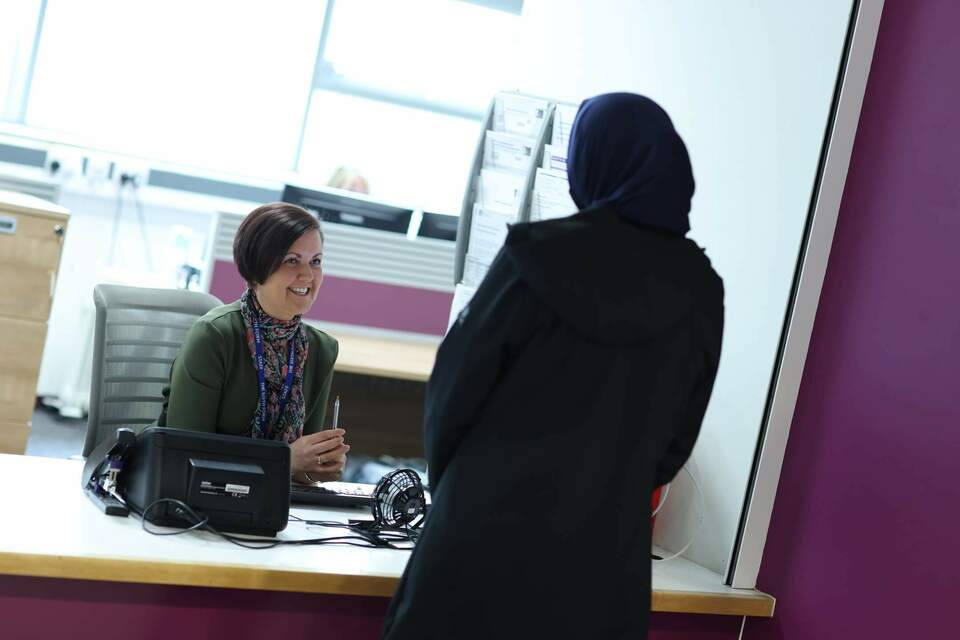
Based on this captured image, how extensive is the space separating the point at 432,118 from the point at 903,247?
5.44m

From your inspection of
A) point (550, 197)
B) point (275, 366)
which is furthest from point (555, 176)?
point (275, 366)

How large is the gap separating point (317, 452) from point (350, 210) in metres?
2.77

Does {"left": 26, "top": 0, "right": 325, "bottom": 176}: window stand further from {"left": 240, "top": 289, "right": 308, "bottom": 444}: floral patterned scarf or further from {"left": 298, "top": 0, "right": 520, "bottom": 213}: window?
{"left": 240, "top": 289, "right": 308, "bottom": 444}: floral patterned scarf

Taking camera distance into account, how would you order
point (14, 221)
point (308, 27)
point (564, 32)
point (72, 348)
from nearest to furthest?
point (564, 32) → point (14, 221) → point (72, 348) → point (308, 27)

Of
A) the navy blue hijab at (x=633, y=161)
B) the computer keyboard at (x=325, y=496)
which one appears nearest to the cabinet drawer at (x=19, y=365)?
the computer keyboard at (x=325, y=496)

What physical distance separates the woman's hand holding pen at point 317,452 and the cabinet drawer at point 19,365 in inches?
82.7

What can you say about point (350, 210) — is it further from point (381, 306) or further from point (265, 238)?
point (265, 238)

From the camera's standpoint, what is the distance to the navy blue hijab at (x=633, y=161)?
1.70m

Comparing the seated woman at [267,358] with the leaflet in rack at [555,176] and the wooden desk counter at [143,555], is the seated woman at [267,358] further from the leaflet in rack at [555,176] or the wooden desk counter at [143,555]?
the leaflet in rack at [555,176]

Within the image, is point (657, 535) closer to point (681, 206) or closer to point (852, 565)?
point (852, 565)

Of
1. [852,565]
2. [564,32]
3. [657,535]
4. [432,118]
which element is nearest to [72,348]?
[432,118]

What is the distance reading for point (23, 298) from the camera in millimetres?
4109

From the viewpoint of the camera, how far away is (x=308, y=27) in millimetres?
6969

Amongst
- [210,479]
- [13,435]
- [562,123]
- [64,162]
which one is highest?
[562,123]
